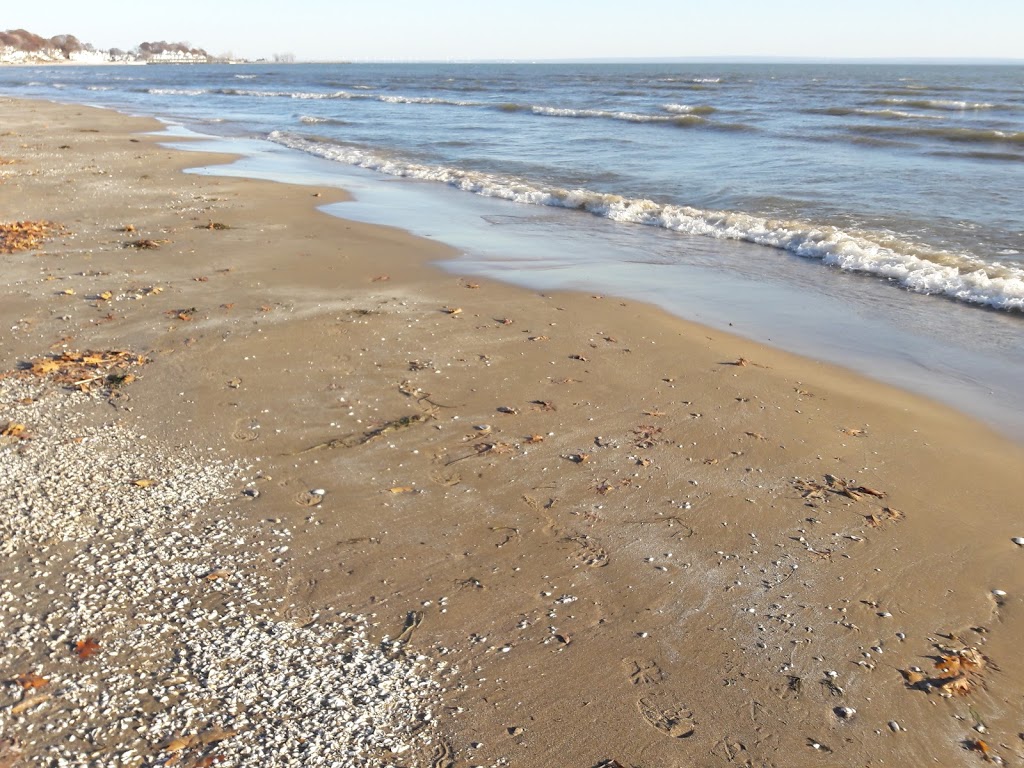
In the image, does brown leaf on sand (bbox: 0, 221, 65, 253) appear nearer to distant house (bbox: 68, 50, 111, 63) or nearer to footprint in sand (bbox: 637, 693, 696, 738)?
footprint in sand (bbox: 637, 693, 696, 738)

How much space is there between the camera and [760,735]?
3293 mm

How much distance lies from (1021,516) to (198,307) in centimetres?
727

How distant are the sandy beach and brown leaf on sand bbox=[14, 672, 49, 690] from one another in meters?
0.01

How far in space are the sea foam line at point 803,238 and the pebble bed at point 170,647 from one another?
346 inches

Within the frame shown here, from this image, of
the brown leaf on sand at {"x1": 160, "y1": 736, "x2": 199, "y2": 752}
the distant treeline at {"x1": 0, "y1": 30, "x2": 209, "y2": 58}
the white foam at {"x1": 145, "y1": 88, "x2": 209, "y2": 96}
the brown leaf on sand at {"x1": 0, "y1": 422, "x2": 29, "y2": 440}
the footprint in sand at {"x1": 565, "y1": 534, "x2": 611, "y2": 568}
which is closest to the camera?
the brown leaf on sand at {"x1": 160, "y1": 736, "x2": 199, "y2": 752}

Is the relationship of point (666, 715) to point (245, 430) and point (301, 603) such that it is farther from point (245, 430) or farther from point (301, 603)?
point (245, 430)

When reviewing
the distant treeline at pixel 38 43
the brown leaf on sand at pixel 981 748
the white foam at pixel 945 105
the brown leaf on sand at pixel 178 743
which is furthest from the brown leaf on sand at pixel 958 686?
the distant treeline at pixel 38 43

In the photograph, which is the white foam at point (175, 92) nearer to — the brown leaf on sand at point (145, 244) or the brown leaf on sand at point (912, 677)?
the brown leaf on sand at point (145, 244)

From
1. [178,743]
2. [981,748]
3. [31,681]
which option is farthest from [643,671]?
[31,681]

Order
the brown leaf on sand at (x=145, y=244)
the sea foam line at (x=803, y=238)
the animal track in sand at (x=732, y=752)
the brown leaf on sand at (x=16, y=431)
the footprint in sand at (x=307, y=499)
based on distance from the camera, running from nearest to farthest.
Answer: the animal track in sand at (x=732, y=752), the footprint in sand at (x=307, y=499), the brown leaf on sand at (x=16, y=431), the sea foam line at (x=803, y=238), the brown leaf on sand at (x=145, y=244)

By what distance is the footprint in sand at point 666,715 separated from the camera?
3309 millimetres

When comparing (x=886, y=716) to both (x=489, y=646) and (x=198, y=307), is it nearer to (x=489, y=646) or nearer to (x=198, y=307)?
(x=489, y=646)

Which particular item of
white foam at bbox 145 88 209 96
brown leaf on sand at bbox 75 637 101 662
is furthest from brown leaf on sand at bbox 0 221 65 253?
white foam at bbox 145 88 209 96

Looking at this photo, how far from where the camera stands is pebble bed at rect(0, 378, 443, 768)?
3.09m
